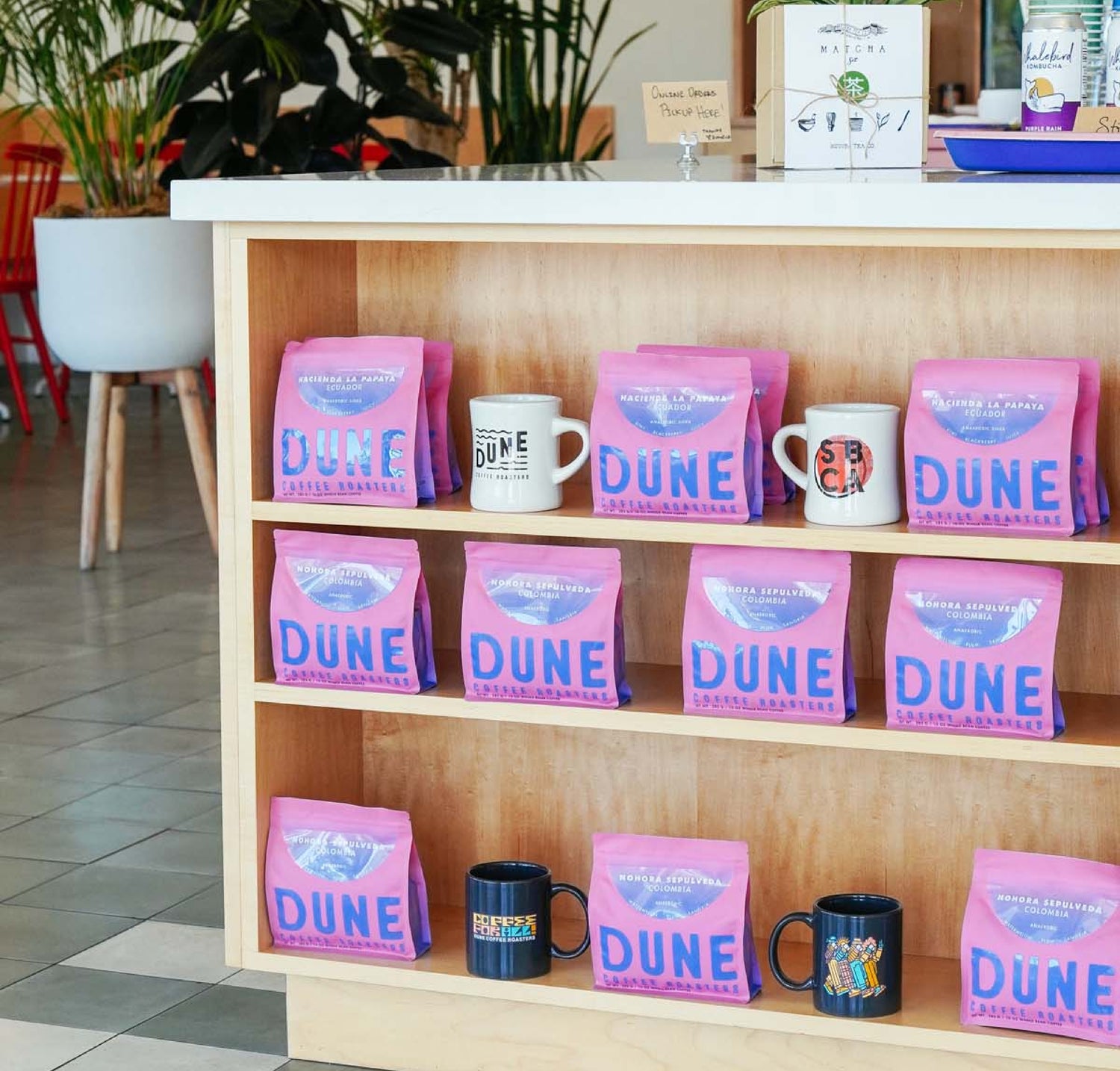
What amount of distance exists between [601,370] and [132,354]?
10.1 ft

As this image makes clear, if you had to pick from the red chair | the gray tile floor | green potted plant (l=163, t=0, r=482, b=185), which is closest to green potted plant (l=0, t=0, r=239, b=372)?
green potted plant (l=163, t=0, r=482, b=185)

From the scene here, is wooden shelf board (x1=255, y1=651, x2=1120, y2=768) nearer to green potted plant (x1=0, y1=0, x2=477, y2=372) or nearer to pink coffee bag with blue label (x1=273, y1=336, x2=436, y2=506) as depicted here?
pink coffee bag with blue label (x1=273, y1=336, x2=436, y2=506)

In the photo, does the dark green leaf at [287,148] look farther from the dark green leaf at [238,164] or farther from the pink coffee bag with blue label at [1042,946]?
the pink coffee bag with blue label at [1042,946]

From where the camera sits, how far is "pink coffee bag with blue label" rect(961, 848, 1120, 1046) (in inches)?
72.4

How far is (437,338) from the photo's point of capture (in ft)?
7.29

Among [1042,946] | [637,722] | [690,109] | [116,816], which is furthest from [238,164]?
[1042,946]

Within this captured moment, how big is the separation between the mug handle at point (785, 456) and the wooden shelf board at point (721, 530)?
4 cm

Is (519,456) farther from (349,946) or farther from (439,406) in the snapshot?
(349,946)

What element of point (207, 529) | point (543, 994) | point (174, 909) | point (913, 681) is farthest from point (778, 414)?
point (207, 529)

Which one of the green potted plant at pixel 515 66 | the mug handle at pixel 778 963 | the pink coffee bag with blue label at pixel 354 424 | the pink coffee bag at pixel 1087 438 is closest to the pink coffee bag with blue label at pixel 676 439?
the mug handle at pixel 778 963

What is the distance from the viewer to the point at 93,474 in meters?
5.07

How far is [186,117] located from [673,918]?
330cm

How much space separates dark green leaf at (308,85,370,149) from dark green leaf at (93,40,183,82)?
1.28 feet

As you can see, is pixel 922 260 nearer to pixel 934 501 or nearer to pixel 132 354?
pixel 934 501
